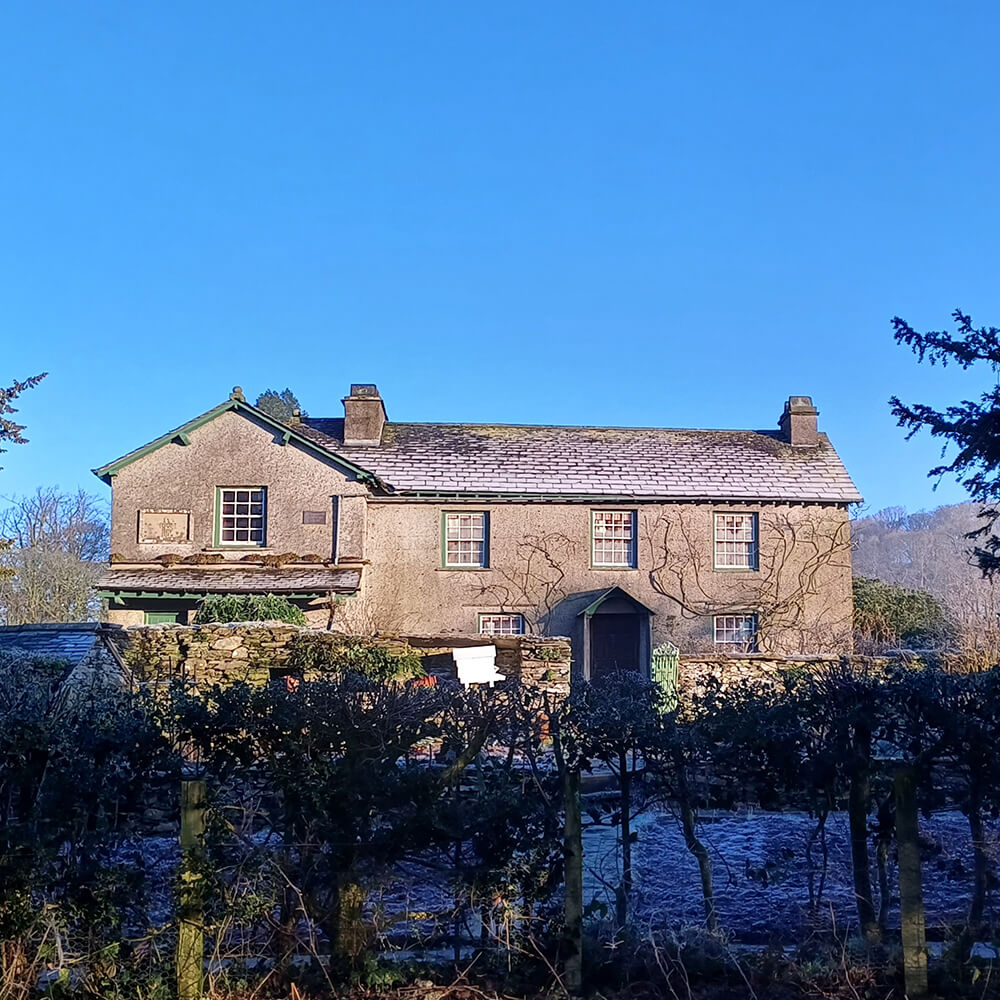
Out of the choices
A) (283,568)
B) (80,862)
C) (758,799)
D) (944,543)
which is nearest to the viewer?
(80,862)

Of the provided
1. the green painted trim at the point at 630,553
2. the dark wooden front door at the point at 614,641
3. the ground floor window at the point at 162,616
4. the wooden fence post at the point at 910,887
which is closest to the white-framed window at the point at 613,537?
the green painted trim at the point at 630,553

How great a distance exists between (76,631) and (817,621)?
19.1 meters

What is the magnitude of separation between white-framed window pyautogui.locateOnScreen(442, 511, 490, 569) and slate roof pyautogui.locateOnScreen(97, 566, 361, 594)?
2.89m

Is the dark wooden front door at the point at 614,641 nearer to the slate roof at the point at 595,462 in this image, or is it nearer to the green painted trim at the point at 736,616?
the green painted trim at the point at 736,616

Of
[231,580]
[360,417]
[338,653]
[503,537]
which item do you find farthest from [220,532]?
[338,653]

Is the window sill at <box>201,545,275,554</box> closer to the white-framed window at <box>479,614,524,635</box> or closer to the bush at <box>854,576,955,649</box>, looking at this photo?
the white-framed window at <box>479,614,524,635</box>

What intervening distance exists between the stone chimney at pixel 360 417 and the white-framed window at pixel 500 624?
629 cm

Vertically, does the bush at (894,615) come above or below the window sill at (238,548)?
below

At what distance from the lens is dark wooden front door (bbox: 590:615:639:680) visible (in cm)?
2676

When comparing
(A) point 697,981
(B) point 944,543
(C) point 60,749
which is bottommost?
(A) point 697,981

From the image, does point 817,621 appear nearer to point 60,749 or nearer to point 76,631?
point 76,631

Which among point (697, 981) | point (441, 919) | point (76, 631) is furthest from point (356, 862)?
point (76, 631)

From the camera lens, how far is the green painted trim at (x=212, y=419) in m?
25.7

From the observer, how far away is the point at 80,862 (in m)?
5.19
